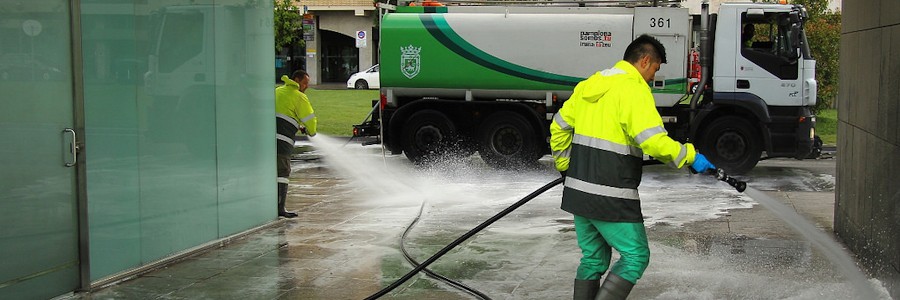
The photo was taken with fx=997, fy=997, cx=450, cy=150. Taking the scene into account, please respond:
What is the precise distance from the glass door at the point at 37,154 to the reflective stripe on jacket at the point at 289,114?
394 centimetres

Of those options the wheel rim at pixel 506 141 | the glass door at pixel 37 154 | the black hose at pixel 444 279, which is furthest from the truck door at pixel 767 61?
the glass door at pixel 37 154

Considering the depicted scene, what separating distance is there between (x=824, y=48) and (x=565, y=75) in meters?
8.75

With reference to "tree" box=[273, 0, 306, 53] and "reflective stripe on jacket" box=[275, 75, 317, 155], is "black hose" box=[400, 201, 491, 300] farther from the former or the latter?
"tree" box=[273, 0, 306, 53]

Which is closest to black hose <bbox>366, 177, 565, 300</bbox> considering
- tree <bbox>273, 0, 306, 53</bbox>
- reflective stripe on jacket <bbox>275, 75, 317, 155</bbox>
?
reflective stripe on jacket <bbox>275, 75, 317, 155</bbox>

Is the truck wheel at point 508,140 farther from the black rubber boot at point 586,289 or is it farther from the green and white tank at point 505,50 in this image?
the black rubber boot at point 586,289

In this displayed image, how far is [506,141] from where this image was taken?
15.8 meters

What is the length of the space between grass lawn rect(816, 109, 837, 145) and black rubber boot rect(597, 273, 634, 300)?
14.4m

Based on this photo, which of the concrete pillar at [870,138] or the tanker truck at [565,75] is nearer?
the concrete pillar at [870,138]

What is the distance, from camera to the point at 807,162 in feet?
55.3

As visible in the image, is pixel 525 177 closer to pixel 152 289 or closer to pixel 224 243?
pixel 224 243

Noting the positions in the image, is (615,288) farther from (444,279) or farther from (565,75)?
(565,75)

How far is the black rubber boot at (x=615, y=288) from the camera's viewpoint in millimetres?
5344

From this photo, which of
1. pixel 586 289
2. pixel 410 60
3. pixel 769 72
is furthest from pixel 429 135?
pixel 586 289

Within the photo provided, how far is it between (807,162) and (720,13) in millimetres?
3652
